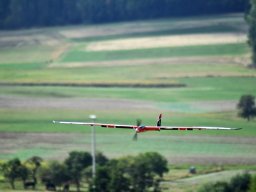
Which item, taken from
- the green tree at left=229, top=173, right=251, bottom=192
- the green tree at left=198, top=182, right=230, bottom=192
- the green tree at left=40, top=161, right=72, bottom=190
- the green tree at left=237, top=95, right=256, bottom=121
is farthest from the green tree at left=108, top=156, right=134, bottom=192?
the green tree at left=237, top=95, right=256, bottom=121

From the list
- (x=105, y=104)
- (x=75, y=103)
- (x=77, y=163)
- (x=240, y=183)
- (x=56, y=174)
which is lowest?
(x=240, y=183)

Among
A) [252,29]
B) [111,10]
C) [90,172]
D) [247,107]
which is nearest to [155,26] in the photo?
[111,10]

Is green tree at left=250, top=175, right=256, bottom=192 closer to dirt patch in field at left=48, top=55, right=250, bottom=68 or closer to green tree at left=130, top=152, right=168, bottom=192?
green tree at left=130, top=152, right=168, bottom=192

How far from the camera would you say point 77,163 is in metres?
70.0

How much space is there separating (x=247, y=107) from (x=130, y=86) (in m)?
23.2

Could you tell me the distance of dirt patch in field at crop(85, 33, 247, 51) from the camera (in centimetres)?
13512

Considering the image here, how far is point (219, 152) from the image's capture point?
74000mm

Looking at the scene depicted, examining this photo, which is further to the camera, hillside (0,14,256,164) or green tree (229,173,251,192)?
hillside (0,14,256,164)

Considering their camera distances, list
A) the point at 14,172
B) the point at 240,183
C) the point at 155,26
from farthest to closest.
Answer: the point at 155,26 < the point at 14,172 < the point at 240,183

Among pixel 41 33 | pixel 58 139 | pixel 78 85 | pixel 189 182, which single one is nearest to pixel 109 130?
pixel 58 139

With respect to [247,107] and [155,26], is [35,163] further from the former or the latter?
[155,26]

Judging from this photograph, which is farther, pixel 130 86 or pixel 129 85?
pixel 129 85

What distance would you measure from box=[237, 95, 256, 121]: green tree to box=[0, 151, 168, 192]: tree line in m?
15.9

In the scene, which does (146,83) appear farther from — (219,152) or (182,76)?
(219,152)
